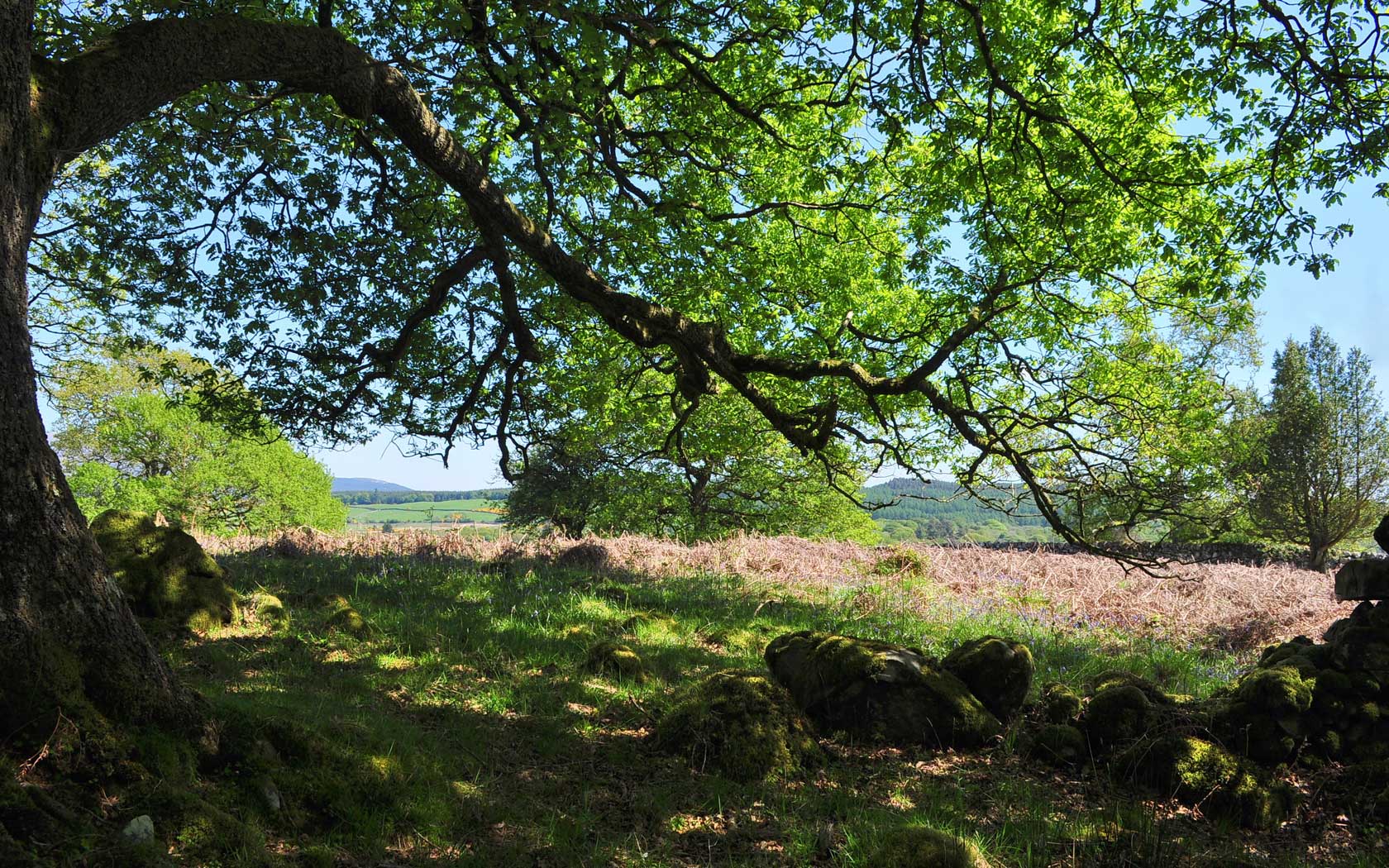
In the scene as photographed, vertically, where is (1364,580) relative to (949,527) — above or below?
above

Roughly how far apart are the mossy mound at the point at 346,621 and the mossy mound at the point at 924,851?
6575 millimetres

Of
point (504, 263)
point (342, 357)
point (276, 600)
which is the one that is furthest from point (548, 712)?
point (342, 357)

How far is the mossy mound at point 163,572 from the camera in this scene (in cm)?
762

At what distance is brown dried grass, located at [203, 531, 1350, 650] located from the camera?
37.2ft

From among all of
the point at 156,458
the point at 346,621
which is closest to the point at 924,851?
the point at 346,621

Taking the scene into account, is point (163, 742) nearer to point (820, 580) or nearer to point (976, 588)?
point (820, 580)

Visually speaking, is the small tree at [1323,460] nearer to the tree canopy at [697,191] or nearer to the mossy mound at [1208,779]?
the tree canopy at [697,191]

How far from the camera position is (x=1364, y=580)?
6488 mm

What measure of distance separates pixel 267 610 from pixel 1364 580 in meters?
11.5

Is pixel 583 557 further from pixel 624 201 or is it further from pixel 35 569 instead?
pixel 35 569

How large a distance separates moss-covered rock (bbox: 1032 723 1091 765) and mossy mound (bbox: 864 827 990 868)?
94.9 inches

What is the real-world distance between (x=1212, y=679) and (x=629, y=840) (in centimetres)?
796

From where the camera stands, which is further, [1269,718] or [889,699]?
[889,699]

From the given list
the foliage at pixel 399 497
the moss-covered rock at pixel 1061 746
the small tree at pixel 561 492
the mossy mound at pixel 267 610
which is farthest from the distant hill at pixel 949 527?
the foliage at pixel 399 497
